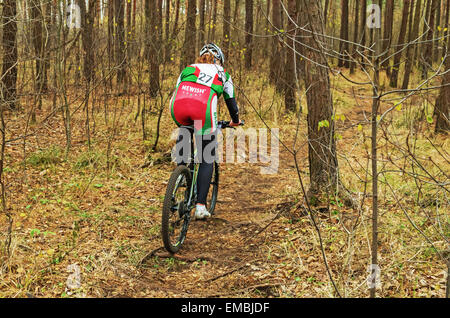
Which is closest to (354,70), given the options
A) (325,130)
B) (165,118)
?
(165,118)

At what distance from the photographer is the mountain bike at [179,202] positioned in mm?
3725

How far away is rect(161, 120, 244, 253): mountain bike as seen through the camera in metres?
3.72

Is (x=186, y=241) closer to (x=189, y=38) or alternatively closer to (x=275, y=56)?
(x=189, y=38)

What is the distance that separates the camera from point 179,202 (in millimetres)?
3996

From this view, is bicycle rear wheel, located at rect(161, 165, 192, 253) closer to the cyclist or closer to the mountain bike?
the mountain bike

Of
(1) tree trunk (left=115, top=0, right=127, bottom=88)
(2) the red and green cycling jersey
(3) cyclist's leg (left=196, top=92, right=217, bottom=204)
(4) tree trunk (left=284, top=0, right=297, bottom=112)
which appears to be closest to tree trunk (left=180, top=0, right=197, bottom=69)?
(1) tree trunk (left=115, top=0, right=127, bottom=88)

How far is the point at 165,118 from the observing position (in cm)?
936

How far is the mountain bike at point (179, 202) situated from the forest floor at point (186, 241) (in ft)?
0.65

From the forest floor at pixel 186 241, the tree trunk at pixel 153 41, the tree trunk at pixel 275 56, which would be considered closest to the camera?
the forest floor at pixel 186 241

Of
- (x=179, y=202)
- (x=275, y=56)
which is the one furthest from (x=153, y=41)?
(x=179, y=202)

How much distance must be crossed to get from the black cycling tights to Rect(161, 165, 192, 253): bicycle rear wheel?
188 millimetres

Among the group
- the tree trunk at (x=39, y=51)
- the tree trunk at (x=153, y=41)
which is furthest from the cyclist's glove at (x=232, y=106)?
the tree trunk at (x=153, y=41)

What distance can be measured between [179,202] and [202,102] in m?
1.09

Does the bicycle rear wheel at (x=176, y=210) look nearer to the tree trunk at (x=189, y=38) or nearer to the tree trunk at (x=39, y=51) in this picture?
the tree trunk at (x=39, y=51)
